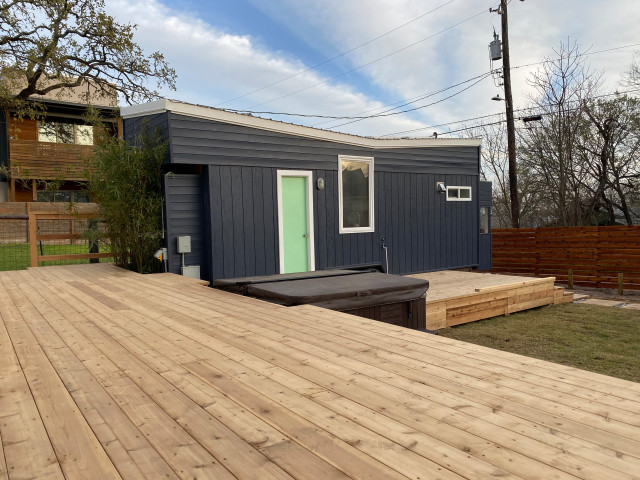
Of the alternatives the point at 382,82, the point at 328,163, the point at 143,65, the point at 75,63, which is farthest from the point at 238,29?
the point at 328,163

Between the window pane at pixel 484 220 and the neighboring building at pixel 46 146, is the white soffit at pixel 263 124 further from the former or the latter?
the neighboring building at pixel 46 146

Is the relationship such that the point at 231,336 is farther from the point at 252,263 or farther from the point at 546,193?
the point at 546,193

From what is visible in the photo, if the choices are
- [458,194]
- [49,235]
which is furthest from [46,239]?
[458,194]

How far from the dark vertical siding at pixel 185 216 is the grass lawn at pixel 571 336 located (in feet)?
11.2

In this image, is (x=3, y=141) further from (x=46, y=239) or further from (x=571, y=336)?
(x=571, y=336)

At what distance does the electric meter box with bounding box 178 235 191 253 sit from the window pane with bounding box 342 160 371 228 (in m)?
2.55

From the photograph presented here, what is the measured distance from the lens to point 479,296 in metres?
6.07

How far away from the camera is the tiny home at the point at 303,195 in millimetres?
5965

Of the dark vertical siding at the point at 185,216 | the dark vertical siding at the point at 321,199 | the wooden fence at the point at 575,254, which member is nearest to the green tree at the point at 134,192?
the dark vertical siding at the point at 185,216

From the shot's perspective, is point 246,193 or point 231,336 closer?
point 231,336

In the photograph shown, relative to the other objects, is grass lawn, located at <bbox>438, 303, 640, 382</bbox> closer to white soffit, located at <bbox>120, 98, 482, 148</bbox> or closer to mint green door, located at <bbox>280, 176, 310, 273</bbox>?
mint green door, located at <bbox>280, 176, 310, 273</bbox>

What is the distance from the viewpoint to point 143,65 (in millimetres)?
11773

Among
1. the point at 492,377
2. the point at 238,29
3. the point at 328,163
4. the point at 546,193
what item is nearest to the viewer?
the point at 492,377

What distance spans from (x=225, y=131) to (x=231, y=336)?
4.10 m
